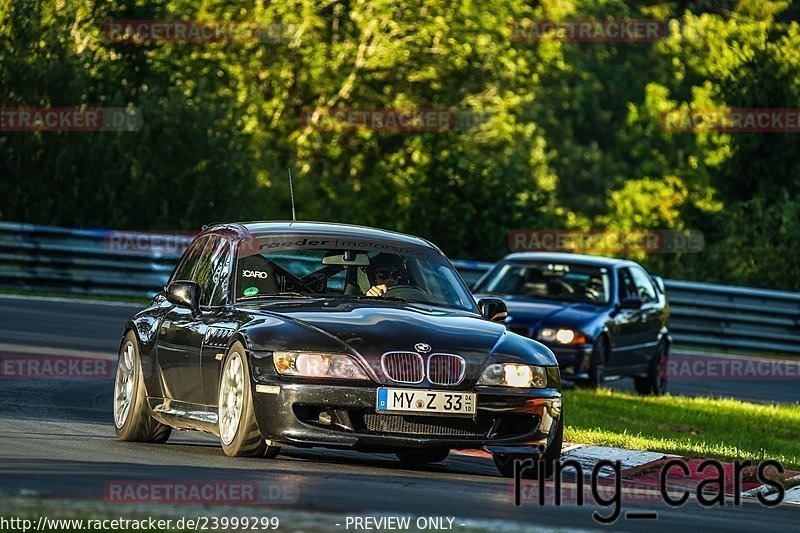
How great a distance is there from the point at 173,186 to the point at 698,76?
94.2ft

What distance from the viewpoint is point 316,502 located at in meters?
8.68

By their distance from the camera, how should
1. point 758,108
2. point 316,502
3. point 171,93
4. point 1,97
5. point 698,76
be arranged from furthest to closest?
point 698,76
point 758,108
point 171,93
point 1,97
point 316,502

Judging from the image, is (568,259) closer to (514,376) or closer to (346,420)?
(514,376)

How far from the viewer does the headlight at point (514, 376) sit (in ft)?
34.7

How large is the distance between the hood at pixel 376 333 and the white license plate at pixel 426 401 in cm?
12

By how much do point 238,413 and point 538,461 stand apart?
70.7 inches

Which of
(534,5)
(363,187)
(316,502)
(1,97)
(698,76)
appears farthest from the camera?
(698,76)

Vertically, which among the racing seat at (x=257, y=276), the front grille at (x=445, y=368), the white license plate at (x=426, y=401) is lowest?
the white license plate at (x=426, y=401)

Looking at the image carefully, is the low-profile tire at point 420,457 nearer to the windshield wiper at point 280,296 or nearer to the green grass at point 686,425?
the windshield wiper at point 280,296

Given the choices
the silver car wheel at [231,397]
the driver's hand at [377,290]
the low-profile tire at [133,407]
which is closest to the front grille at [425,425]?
the silver car wheel at [231,397]

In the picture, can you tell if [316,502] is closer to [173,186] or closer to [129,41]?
[173,186]

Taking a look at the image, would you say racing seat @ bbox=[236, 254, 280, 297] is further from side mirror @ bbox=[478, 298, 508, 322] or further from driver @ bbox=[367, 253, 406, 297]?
side mirror @ bbox=[478, 298, 508, 322]

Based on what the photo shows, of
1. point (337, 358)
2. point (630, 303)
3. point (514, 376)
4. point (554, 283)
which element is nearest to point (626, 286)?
point (630, 303)

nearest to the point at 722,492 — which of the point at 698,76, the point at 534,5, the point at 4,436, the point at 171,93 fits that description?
the point at 4,436
